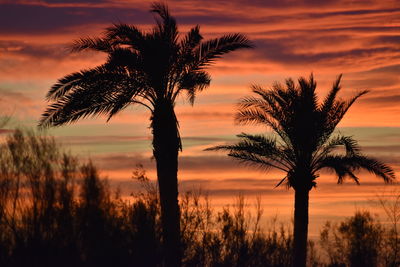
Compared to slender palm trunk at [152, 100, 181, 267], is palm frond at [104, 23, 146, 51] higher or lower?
higher

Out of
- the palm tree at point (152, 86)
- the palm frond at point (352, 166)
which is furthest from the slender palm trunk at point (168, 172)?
the palm frond at point (352, 166)

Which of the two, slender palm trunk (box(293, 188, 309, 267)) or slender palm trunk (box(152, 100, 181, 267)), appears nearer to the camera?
slender palm trunk (box(152, 100, 181, 267))

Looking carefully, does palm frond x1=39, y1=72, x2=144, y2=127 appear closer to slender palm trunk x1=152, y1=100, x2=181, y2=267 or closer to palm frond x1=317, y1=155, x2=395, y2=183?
slender palm trunk x1=152, y1=100, x2=181, y2=267

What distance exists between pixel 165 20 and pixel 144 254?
10448mm

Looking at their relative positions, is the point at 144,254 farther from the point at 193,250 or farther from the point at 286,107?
the point at 286,107

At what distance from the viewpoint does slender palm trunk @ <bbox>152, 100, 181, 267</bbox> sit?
24.9 meters

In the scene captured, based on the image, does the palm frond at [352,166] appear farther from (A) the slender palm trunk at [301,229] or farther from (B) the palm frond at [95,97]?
(B) the palm frond at [95,97]

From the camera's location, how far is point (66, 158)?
29.2 m

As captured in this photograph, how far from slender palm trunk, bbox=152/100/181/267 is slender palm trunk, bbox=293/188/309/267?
6669 millimetres

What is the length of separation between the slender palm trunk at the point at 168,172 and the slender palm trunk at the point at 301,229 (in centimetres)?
667

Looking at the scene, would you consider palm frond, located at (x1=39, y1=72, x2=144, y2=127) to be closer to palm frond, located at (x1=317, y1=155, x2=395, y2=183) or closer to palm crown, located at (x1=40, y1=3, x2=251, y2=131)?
palm crown, located at (x1=40, y1=3, x2=251, y2=131)

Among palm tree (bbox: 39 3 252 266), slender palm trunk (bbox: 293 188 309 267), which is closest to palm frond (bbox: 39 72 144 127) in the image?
palm tree (bbox: 39 3 252 266)

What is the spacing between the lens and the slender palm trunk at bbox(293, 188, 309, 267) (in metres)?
30.0

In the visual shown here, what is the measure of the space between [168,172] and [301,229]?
790cm
